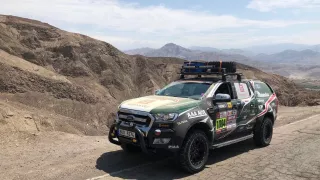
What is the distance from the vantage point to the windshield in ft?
25.5

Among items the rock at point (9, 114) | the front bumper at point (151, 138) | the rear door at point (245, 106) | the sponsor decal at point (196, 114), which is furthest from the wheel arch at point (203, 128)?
the rock at point (9, 114)

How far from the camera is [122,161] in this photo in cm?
775

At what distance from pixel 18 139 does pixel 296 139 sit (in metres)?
8.14

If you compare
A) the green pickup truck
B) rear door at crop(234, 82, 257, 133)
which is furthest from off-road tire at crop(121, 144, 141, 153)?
rear door at crop(234, 82, 257, 133)

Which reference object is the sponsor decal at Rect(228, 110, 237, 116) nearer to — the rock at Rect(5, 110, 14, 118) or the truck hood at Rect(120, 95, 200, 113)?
the truck hood at Rect(120, 95, 200, 113)

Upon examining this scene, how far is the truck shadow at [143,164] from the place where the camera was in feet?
22.5

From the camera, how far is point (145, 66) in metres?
37.9

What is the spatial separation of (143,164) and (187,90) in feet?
6.50

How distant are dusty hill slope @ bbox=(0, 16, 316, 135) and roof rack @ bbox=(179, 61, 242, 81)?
18.2ft

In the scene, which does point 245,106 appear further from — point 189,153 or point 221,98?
point 189,153

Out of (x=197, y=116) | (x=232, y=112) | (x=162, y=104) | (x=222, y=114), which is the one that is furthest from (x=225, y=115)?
(x=162, y=104)

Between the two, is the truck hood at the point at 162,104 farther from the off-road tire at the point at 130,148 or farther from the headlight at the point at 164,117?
the off-road tire at the point at 130,148

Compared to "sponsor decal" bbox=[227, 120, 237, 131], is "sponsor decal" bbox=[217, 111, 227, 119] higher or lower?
higher

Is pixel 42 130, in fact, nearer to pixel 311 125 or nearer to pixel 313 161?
pixel 313 161
